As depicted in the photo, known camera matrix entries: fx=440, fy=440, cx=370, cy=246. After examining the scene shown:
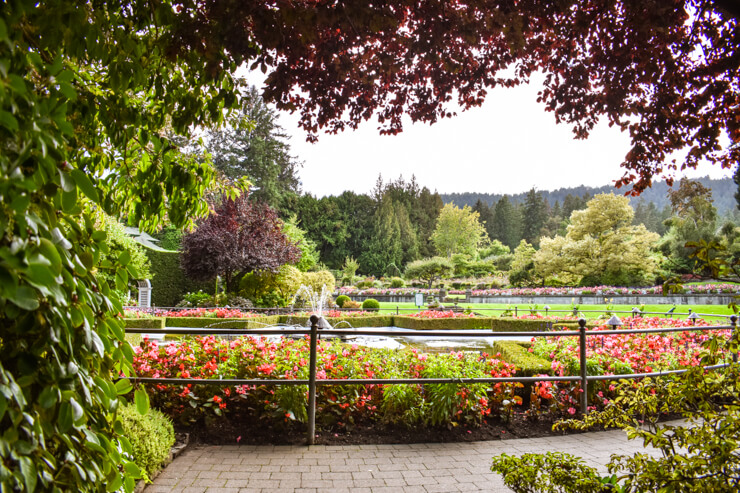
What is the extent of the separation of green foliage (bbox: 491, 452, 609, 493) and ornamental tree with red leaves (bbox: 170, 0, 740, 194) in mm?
Answer: 1731

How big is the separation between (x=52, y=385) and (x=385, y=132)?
89.6 inches

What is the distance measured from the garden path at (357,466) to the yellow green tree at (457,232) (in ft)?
144

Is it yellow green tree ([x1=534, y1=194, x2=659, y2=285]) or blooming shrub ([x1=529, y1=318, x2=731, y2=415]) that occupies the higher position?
yellow green tree ([x1=534, y1=194, x2=659, y2=285])

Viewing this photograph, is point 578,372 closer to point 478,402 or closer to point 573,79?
point 478,402

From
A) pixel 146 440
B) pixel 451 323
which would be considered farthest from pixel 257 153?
pixel 146 440

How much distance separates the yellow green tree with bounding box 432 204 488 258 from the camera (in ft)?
155

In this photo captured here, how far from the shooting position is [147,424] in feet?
9.68

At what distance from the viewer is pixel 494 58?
2.57 m

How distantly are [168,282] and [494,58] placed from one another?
22641 mm

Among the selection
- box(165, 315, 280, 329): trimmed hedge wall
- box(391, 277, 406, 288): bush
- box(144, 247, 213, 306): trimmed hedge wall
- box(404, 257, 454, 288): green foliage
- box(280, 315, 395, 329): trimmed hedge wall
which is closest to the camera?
box(165, 315, 280, 329): trimmed hedge wall

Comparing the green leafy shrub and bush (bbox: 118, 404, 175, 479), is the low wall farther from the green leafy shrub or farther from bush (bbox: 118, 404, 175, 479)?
bush (bbox: 118, 404, 175, 479)

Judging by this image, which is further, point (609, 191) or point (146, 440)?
point (609, 191)

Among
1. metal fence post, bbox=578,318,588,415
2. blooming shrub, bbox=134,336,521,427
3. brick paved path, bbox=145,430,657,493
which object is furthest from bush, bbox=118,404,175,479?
metal fence post, bbox=578,318,588,415

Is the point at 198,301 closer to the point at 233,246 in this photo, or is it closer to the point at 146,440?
the point at 233,246
